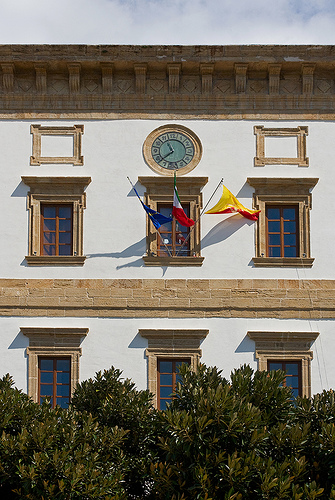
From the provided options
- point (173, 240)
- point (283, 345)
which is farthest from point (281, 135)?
point (283, 345)

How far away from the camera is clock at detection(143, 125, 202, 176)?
24.4 m

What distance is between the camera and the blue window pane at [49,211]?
79.6 feet

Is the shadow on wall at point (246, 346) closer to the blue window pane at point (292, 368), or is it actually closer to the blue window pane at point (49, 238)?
the blue window pane at point (292, 368)

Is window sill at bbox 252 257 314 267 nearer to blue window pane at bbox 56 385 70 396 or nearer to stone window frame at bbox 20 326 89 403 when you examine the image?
stone window frame at bbox 20 326 89 403

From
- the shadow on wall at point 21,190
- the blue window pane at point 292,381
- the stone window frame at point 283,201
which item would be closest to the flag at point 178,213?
the stone window frame at point 283,201

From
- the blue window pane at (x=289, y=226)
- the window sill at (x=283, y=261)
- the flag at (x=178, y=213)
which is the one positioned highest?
the flag at (x=178, y=213)

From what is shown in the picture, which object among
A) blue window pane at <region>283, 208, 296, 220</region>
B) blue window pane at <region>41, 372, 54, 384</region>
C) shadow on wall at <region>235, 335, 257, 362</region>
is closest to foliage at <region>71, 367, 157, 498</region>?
blue window pane at <region>41, 372, 54, 384</region>

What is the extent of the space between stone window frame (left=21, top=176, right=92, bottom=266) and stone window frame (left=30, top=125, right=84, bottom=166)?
508mm

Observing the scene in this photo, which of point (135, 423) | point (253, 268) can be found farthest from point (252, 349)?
point (135, 423)

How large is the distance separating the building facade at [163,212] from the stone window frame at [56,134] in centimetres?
3

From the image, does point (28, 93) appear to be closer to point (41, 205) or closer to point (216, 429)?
point (41, 205)

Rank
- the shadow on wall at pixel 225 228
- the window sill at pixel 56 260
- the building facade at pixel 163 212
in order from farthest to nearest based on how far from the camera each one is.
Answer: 1. the shadow on wall at pixel 225 228
2. the window sill at pixel 56 260
3. the building facade at pixel 163 212

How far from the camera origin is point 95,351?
2338 cm

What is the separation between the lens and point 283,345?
76.7ft
